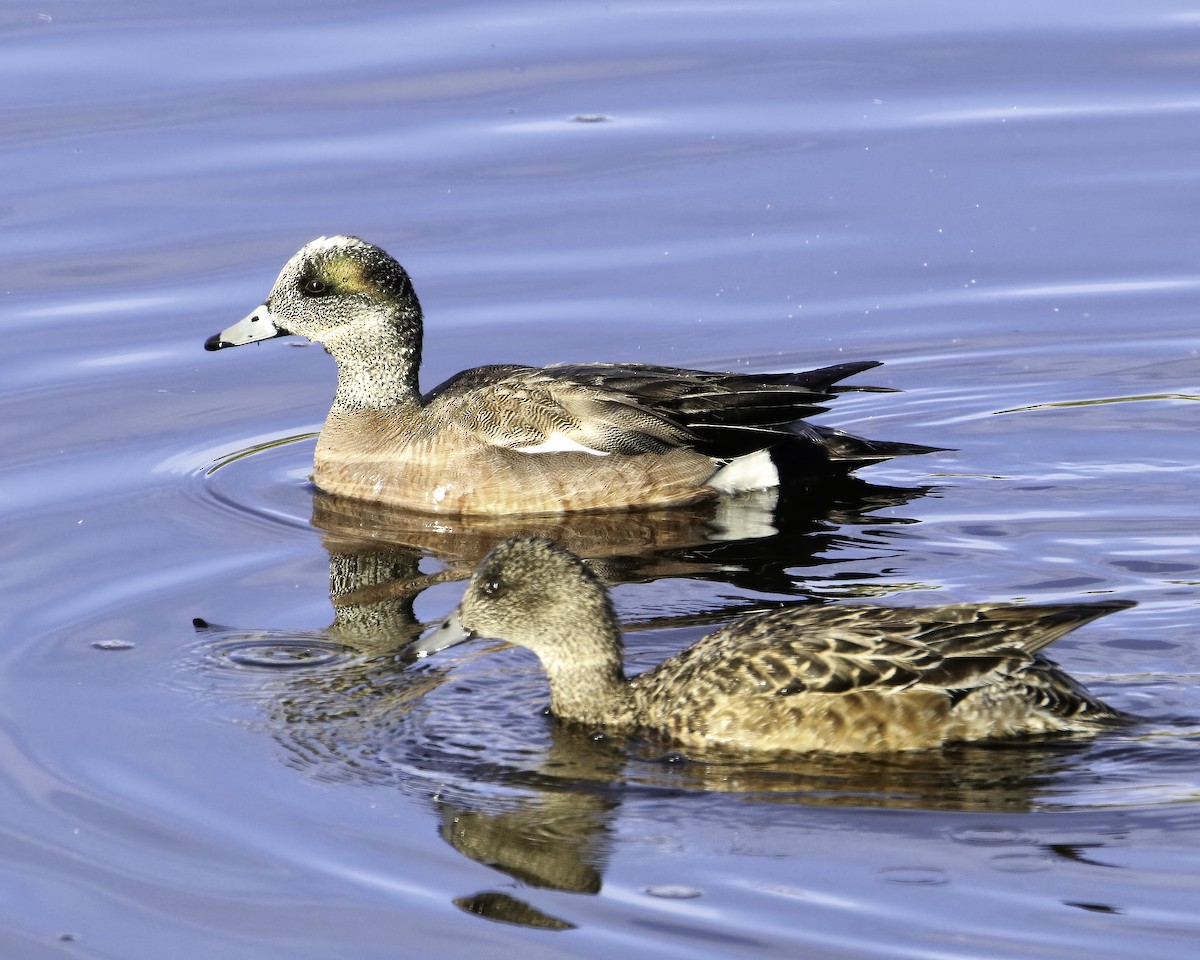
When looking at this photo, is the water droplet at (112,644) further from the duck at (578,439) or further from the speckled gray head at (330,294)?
the speckled gray head at (330,294)

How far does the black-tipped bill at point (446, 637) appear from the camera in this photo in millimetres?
8164

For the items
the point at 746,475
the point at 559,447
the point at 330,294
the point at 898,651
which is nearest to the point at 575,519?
the point at 559,447

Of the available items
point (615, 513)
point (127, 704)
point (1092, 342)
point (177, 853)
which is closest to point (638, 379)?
point (615, 513)

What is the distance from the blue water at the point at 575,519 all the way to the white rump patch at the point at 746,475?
53 centimetres

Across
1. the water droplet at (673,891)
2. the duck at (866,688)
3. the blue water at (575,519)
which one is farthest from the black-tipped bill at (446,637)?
the water droplet at (673,891)

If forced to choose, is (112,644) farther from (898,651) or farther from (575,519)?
(898,651)

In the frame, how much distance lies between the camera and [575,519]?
1112 centimetres

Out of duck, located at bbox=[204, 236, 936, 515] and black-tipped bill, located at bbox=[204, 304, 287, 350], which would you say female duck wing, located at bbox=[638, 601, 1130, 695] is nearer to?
duck, located at bbox=[204, 236, 936, 515]

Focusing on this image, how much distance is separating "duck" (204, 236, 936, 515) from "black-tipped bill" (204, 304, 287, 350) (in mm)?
24

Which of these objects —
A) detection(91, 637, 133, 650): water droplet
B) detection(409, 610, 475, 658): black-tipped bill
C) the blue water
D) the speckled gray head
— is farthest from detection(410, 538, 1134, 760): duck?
the speckled gray head

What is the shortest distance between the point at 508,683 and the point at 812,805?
1722 mm

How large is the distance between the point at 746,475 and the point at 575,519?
3.29 feet

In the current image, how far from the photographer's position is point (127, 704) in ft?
27.2

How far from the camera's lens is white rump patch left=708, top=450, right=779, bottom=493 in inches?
452
